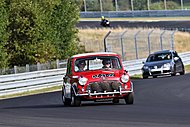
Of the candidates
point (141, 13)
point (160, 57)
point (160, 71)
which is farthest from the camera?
point (141, 13)

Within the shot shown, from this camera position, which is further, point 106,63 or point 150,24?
point 150,24

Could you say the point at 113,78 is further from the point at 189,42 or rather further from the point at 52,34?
the point at 189,42

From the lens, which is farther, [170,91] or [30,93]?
[30,93]

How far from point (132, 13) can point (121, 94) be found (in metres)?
71.3

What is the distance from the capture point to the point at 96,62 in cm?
2012

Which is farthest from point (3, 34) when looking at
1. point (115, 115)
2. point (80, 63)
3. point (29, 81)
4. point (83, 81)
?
point (115, 115)

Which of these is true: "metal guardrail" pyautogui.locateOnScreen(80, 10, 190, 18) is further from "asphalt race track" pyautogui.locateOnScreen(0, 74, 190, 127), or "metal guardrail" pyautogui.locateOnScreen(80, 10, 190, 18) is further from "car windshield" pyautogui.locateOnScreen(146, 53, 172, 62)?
"asphalt race track" pyautogui.locateOnScreen(0, 74, 190, 127)

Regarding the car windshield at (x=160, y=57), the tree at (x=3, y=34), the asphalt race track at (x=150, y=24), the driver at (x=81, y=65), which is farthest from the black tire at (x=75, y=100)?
the asphalt race track at (x=150, y=24)

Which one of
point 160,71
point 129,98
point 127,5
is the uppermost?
point 127,5

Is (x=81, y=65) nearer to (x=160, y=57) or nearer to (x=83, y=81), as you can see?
(x=83, y=81)

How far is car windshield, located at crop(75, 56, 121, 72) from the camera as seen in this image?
1981cm

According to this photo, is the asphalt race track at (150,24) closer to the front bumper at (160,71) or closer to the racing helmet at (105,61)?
the front bumper at (160,71)

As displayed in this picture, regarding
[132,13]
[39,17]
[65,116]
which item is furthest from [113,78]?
[132,13]

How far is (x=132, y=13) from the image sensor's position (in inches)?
3541
